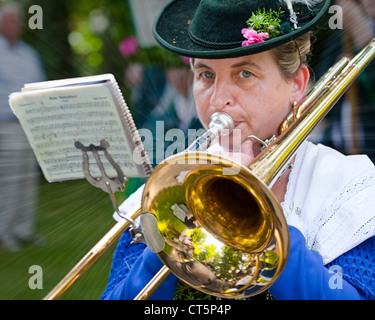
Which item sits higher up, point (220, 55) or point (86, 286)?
point (220, 55)

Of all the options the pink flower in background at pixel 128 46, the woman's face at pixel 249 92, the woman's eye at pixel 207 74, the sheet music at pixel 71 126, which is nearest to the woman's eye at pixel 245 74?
the woman's face at pixel 249 92

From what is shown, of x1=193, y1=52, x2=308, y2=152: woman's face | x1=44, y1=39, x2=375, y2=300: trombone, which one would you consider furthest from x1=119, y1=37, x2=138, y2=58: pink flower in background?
x1=44, y1=39, x2=375, y2=300: trombone

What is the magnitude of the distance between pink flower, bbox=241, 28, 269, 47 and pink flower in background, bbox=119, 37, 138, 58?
9.24ft

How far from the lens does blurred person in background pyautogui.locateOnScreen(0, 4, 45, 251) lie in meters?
3.04

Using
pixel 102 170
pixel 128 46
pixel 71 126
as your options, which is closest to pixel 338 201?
pixel 102 170

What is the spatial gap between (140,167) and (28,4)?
2.91 m

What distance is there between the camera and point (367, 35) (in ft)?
6.77

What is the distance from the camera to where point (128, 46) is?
4.24 meters

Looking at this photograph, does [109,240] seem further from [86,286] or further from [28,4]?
[28,4]

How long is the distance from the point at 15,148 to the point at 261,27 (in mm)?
2583

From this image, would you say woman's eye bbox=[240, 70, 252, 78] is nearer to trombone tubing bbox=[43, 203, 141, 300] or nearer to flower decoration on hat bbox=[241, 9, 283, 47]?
flower decoration on hat bbox=[241, 9, 283, 47]

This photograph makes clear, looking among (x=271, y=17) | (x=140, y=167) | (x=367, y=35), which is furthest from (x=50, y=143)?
(x=367, y=35)

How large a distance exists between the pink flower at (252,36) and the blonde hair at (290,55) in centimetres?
9

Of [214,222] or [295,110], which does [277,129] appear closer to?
[295,110]
